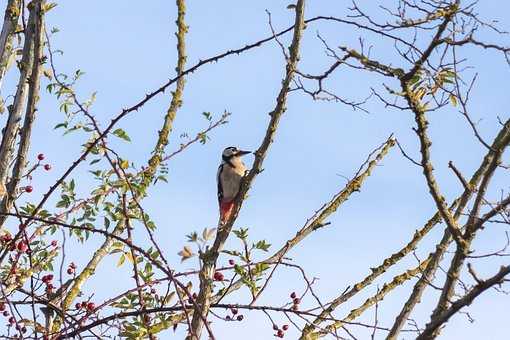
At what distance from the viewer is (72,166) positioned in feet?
14.4

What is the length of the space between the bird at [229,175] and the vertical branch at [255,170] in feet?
14.2

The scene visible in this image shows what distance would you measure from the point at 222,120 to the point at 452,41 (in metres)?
2.62

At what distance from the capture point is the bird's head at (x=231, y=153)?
1057 cm

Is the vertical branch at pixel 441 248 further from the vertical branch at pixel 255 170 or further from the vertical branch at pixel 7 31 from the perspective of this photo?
the vertical branch at pixel 7 31

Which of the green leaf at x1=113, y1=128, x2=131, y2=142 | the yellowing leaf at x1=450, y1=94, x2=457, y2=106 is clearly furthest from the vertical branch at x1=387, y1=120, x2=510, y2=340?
the green leaf at x1=113, y1=128, x2=131, y2=142

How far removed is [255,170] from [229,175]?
5.24 meters

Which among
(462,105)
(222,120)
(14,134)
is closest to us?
(462,105)

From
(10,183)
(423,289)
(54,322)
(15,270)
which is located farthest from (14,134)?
(423,289)

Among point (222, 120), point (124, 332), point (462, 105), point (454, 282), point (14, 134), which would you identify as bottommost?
point (454, 282)

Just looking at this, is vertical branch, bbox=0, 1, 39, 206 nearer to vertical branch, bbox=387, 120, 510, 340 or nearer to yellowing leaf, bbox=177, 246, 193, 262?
yellowing leaf, bbox=177, 246, 193, 262

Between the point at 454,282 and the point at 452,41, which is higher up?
the point at 452,41

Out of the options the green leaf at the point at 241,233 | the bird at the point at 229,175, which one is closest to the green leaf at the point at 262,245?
the green leaf at the point at 241,233

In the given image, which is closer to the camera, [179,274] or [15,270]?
[179,274]

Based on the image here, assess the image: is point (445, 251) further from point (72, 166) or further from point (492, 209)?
point (72, 166)
